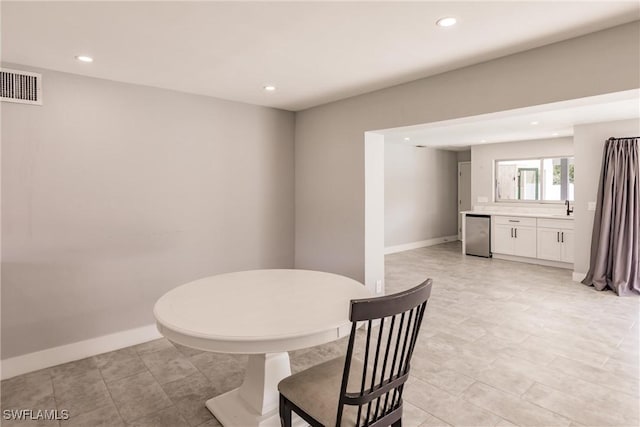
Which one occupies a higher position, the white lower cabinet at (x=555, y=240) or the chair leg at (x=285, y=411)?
the white lower cabinet at (x=555, y=240)

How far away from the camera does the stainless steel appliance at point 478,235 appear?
695 centimetres

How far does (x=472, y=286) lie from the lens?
16.4ft

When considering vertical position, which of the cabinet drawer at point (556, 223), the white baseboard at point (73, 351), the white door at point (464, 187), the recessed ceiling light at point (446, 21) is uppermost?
the recessed ceiling light at point (446, 21)

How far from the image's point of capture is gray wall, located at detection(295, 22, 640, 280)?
219 centimetres

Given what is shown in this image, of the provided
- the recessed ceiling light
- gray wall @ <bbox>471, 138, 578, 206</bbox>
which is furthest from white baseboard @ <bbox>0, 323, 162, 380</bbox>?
gray wall @ <bbox>471, 138, 578, 206</bbox>

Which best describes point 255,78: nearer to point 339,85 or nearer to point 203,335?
point 339,85

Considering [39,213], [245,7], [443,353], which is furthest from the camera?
[443,353]

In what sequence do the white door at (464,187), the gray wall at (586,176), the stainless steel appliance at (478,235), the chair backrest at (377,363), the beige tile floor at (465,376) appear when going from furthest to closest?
the white door at (464,187), the stainless steel appliance at (478,235), the gray wall at (586,176), the beige tile floor at (465,376), the chair backrest at (377,363)

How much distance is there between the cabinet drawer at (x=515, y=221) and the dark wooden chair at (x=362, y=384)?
577cm

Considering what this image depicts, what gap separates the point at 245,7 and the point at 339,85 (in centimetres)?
154

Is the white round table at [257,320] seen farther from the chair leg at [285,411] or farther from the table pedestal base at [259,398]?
the chair leg at [285,411]

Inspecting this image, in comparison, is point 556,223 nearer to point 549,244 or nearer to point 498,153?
point 549,244

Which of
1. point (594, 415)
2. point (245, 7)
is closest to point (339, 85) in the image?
point (245, 7)

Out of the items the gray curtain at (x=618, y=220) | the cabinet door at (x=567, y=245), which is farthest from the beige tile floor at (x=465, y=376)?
the cabinet door at (x=567, y=245)
